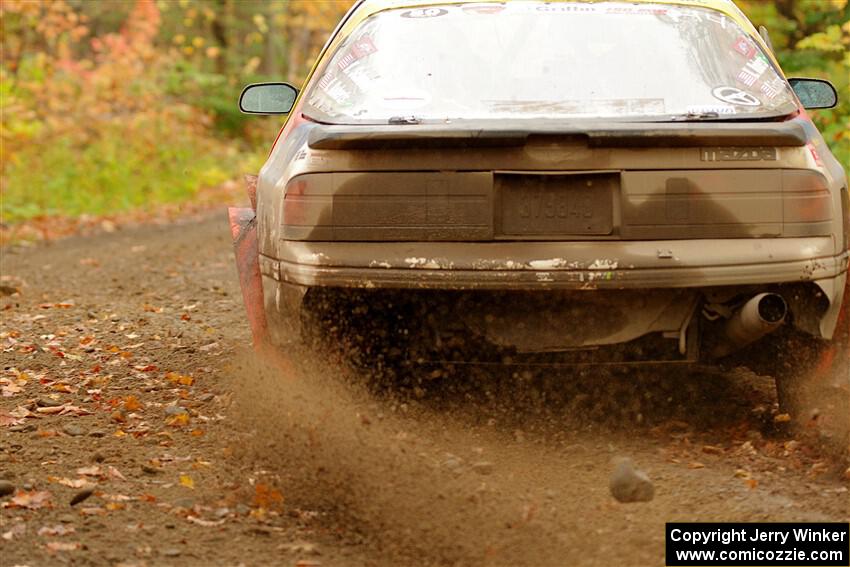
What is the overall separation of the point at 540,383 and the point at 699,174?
1.35 m

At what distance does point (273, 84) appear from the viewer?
595 cm

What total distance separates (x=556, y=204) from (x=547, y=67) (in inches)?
32.6

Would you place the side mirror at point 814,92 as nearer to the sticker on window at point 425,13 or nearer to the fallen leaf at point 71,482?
the sticker on window at point 425,13

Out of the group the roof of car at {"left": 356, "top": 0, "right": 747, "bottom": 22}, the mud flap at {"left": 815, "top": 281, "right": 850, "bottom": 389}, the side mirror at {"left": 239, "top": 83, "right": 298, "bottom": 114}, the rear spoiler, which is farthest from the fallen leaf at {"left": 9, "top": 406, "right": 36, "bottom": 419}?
the mud flap at {"left": 815, "top": 281, "right": 850, "bottom": 389}

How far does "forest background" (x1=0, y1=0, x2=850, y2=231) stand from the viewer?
13953 mm

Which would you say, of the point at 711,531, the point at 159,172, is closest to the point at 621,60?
the point at 711,531

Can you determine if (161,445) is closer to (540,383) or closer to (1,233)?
(540,383)

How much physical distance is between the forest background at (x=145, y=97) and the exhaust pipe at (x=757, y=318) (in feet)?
19.9

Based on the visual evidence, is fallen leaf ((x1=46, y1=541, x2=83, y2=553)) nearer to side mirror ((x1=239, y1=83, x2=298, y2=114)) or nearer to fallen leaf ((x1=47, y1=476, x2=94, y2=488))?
fallen leaf ((x1=47, y1=476, x2=94, y2=488))

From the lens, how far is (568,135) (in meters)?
4.39

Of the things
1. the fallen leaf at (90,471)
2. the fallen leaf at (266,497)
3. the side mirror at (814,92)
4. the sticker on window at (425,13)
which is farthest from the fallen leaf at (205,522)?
the side mirror at (814,92)

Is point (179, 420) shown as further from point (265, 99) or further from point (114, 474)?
point (265, 99)

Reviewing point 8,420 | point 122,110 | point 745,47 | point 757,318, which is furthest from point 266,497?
point 122,110

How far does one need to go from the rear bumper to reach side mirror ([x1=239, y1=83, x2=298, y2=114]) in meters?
1.71
